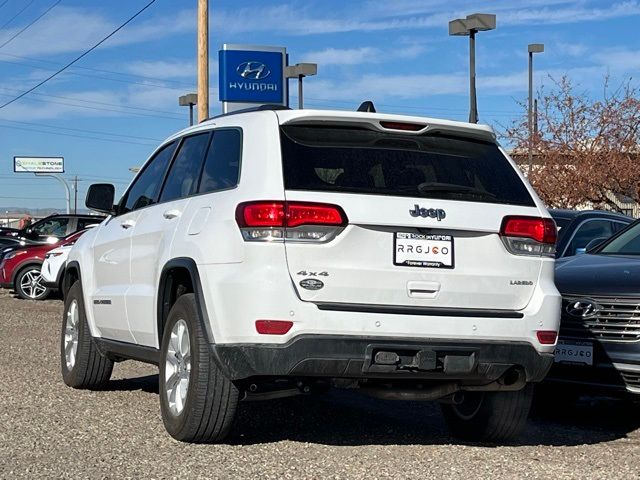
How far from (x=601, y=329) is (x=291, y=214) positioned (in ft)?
8.89

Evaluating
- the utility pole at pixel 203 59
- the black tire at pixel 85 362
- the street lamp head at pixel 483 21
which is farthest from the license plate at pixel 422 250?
the street lamp head at pixel 483 21

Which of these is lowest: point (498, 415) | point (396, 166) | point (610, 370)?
point (498, 415)

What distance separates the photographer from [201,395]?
19.5 ft

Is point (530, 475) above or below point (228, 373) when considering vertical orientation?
below

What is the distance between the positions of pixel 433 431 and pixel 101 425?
215cm

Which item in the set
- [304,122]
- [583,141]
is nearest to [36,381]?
[304,122]

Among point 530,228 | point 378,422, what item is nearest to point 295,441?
point 378,422

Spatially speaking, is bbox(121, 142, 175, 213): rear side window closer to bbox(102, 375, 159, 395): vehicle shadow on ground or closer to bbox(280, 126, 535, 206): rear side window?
bbox(102, 375, 159, 395): vehicle shadow on ground

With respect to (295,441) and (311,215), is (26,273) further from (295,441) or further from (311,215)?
(311,215)

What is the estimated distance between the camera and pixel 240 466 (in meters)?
5.76

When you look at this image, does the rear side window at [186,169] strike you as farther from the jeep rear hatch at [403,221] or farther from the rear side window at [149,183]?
the jeep rear hatch at [403,221]

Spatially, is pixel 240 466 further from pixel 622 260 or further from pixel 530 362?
pixel 622 260

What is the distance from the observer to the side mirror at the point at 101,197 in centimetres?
826

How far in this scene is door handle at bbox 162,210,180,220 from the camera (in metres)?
6.69
